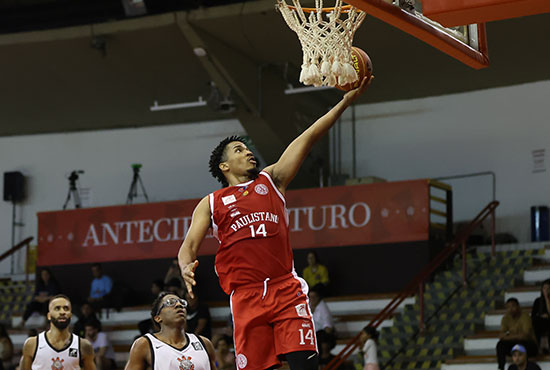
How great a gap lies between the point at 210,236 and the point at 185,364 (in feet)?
34.4

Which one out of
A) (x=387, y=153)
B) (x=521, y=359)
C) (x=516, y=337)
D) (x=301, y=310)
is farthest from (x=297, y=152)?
(x=387, y=153)

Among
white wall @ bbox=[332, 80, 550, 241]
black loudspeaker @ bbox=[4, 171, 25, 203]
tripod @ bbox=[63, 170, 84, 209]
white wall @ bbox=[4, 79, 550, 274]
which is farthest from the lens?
black loudspeaker @ bbox=[4, 171, 25, 203]

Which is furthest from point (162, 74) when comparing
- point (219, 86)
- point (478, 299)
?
point (478, 299)

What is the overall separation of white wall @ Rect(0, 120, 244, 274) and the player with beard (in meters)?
11.4

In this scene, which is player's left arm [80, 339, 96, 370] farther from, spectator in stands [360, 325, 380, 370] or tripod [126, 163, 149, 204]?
tripod [126, 163, 149, 204]

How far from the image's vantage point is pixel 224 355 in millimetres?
13633

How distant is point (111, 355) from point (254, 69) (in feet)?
19.5

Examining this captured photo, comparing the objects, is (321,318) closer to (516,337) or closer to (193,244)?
(516,337)

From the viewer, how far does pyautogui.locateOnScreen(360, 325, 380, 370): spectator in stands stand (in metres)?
13.1

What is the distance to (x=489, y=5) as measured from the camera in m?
5.73

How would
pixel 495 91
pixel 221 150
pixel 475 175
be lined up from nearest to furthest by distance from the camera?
1. pixel 221 150
2. pixel 475 175
3. pixel 495 91

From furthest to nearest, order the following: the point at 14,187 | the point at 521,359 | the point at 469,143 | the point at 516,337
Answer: the point at 14,187 < the point at 469,143 < the point at 516,337 < the point at 521,359

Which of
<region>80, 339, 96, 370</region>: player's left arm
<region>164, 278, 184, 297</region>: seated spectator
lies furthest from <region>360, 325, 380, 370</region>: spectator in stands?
<region>80, 339, 96, 370</region>: player's left arm

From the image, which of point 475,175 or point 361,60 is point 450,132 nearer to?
point 475,175
